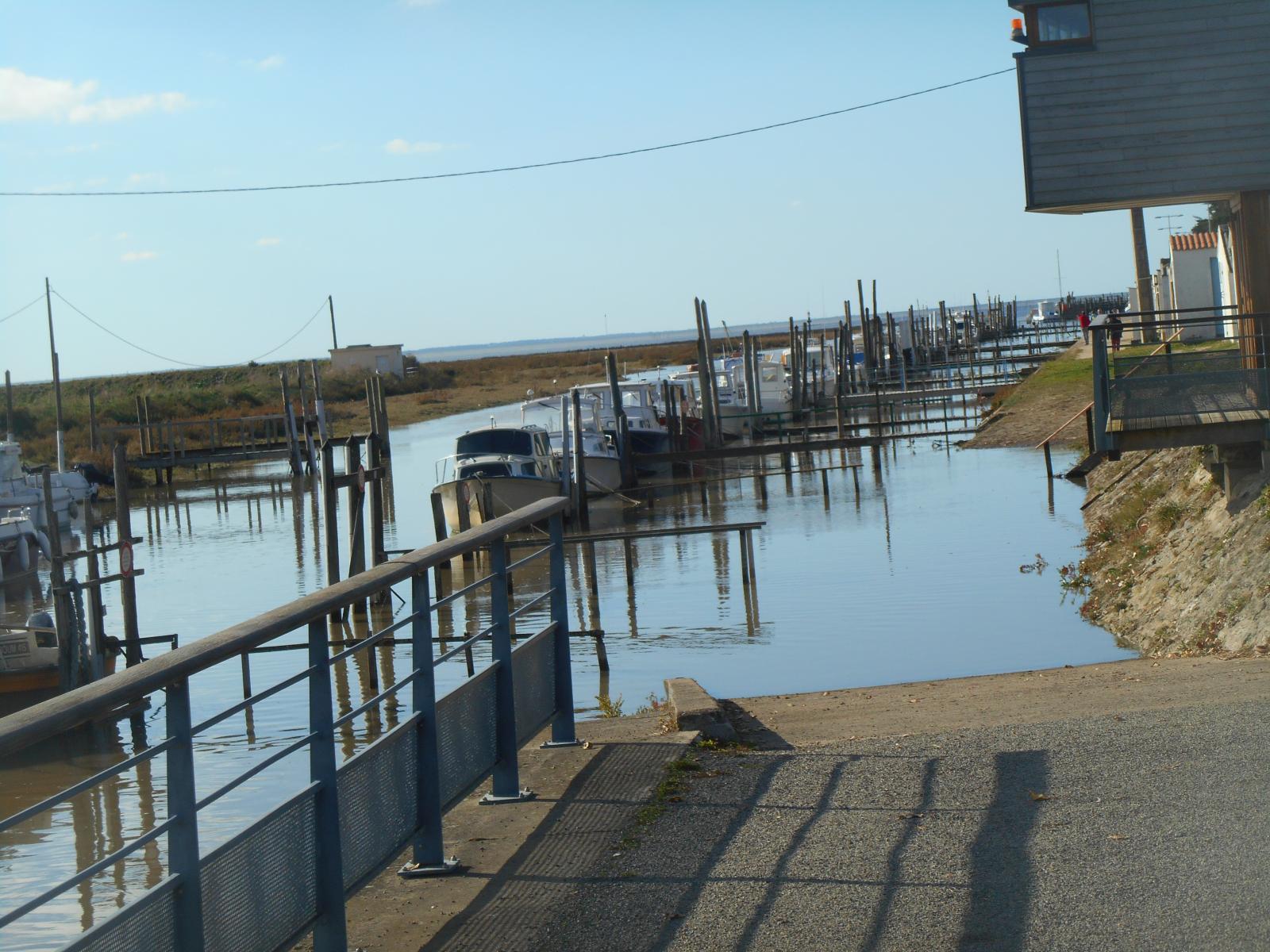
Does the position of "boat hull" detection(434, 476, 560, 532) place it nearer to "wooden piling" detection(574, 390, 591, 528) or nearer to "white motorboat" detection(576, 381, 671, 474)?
"wooden piling" detection(574, 390, 591, 528)

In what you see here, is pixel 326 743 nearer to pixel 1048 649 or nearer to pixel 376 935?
pixel 376 935

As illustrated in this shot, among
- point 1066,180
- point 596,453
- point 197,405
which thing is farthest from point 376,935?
point 197,405

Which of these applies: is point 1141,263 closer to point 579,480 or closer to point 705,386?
point 705,386

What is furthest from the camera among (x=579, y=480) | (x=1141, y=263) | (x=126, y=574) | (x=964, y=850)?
(x=1141, y=263)

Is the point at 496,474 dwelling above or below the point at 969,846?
above

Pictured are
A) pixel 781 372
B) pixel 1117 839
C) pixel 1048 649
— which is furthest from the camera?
pixel 781 372

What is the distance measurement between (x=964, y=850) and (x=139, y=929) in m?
2.85

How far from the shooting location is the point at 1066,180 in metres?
14.9

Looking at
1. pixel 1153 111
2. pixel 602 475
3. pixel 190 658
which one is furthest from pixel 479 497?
pixel 190 658

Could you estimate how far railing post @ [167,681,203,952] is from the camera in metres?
3.26

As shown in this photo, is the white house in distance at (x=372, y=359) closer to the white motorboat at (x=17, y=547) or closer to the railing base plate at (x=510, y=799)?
the white motorboat at (x=17, y=547)

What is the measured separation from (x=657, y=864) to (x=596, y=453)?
98.7 feet

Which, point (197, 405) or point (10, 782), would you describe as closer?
point (10, 782)

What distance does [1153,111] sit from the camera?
14602mm
